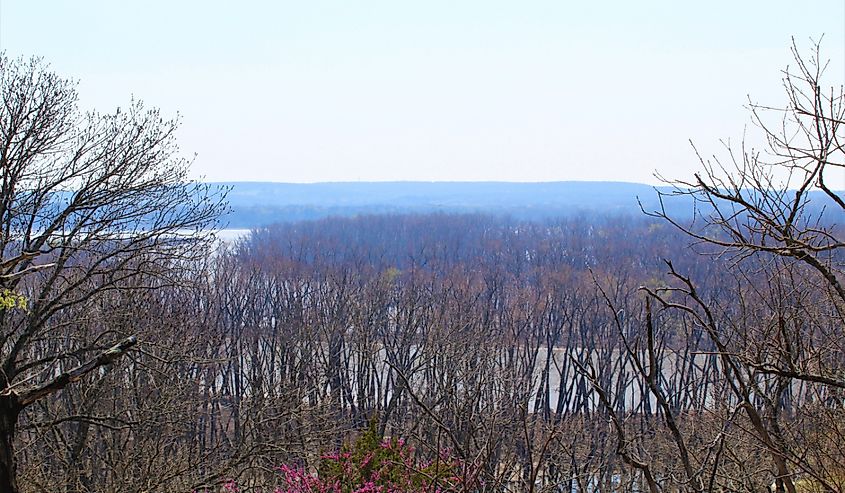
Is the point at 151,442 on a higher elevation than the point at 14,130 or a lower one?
lower

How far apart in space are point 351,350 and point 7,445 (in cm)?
1812

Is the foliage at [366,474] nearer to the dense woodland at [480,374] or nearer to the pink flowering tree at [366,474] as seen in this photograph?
the pink flowering tree at [366,474]

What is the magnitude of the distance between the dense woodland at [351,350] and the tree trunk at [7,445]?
23 mm

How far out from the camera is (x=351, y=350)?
1066 inches

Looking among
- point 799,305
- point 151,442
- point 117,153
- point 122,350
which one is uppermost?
point 117,153

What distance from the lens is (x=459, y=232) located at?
78.3m

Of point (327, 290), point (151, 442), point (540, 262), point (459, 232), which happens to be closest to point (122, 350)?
point (151, 442)

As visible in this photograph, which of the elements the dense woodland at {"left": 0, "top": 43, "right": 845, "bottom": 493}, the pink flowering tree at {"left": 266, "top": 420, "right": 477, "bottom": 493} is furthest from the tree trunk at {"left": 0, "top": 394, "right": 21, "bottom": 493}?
the pink flowering tree at {"left": 266, "top": 420, "right": 477, "bottom": 493}

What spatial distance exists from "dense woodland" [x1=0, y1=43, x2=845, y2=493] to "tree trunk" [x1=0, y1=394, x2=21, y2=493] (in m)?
0.02

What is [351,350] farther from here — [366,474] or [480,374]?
[366,474]

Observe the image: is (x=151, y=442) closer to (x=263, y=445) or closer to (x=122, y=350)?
(x=263, y=445)

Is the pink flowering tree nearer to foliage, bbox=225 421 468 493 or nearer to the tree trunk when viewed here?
foliage, bbox=225 421 468 493

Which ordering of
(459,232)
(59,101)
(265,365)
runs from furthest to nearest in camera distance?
(459,232) → (265,365) → (59,101)

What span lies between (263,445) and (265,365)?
53.2ft
